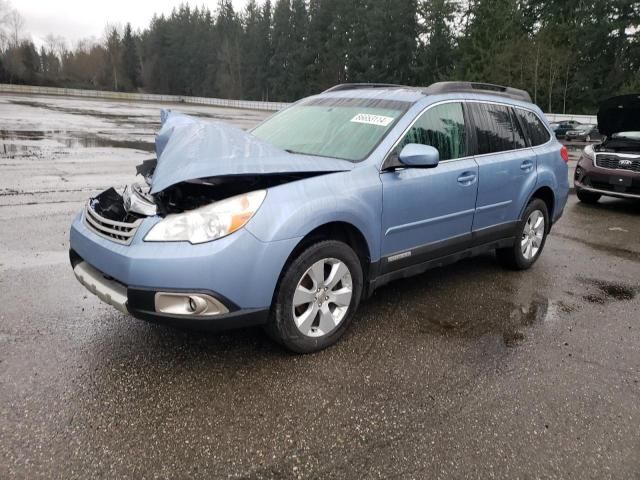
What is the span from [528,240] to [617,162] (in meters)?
5.10

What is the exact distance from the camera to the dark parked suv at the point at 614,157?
8781mm

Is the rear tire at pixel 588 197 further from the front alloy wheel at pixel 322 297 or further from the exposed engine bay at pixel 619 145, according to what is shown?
the front alloy wheel at pixel 322 297

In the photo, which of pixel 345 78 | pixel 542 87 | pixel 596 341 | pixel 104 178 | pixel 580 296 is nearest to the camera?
pixel 596 341

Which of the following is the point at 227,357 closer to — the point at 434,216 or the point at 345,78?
the point at 434,216

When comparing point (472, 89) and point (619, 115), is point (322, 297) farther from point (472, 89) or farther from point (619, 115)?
point (619, 115)

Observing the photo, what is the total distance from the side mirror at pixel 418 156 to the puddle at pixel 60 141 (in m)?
11.6

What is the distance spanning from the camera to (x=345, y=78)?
6625 centimetres

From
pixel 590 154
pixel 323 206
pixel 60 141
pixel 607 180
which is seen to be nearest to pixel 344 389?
pixel 323 206

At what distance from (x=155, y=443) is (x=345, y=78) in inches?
2666

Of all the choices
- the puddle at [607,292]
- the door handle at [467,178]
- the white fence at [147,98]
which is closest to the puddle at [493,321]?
the puddle at [607,292]

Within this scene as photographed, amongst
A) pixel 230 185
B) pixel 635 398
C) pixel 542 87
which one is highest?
pixel 542 87

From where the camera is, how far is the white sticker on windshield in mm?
3761

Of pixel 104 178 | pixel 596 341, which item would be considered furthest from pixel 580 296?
pixel 104 178

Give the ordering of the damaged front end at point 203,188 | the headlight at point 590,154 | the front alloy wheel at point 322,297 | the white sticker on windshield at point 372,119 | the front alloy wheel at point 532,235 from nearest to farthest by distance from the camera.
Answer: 1. the damaged front end at point 203,188
2. the front alloy wheel at point 322,297
3. the white sticker on windshield at point 372,119
4. the front alloy wheel at point 532,235
5. the headlight at point 590,154
